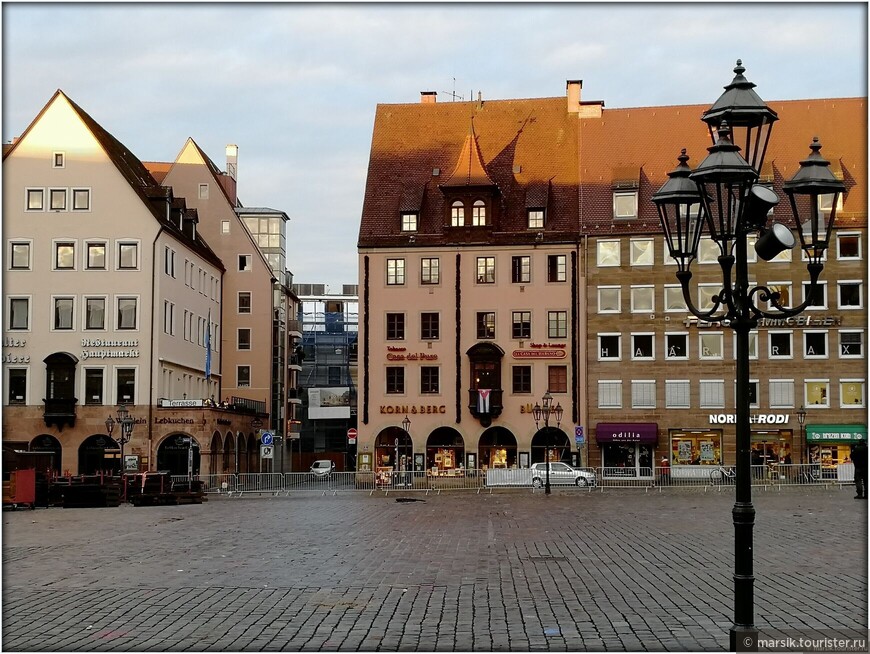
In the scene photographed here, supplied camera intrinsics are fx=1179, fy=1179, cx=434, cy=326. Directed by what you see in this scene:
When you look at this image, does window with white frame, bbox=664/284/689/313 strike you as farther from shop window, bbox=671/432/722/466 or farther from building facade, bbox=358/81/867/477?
shop window, bbox=671/432/722/466

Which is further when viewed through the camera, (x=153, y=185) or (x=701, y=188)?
(x=153, y=185)

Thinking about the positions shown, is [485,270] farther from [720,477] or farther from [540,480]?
[720,477]

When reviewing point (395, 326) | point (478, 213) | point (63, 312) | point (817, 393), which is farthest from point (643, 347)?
point (63, 312)

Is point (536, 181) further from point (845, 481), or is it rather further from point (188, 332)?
point (845, 481)

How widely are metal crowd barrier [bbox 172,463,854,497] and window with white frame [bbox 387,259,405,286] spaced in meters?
14.6

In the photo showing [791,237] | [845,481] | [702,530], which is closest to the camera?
[791,237]

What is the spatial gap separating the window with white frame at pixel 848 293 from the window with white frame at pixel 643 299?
31.6 ft

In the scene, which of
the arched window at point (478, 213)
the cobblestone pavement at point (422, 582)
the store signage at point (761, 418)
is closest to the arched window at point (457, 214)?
the arched window at point (478, 213)

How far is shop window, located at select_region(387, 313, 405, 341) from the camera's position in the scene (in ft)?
215

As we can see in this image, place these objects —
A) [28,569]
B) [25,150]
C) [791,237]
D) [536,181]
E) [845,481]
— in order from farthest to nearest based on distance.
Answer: [536,181]
[25,150]
[845,481]
[28,569]
[791,237]

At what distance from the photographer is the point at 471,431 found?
210 feet

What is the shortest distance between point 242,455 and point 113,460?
1134 cm

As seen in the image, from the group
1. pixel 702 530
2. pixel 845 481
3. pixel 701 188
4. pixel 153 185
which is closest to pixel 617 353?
pixel 845 481

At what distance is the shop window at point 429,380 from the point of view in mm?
64875
